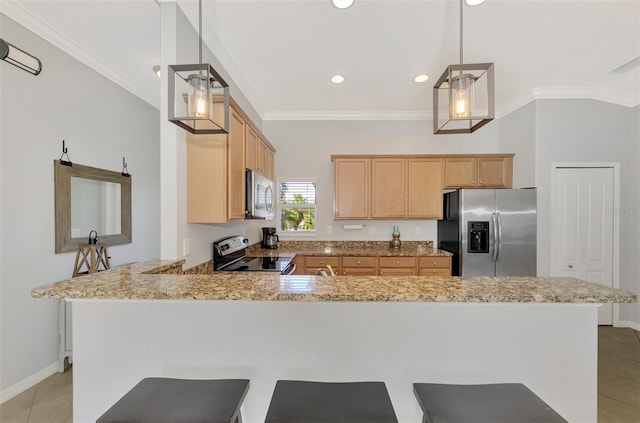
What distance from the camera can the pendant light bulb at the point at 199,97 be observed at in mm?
1472

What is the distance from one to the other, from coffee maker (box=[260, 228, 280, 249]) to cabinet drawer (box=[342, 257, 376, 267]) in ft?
3.61

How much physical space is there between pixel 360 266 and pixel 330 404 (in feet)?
9.24

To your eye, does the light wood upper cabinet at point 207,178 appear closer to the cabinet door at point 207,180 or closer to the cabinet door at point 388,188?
the cabinet door at point 207,180

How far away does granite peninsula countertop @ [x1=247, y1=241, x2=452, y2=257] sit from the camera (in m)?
3.78

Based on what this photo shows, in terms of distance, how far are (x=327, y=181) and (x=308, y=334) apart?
3.30 meters

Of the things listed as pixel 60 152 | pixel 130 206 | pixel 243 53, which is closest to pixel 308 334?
pixel 243 53

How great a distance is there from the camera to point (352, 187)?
13.4 ft

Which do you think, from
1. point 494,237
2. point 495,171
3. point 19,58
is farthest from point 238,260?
point 495,171

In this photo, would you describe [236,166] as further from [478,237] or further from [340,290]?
[478,237]

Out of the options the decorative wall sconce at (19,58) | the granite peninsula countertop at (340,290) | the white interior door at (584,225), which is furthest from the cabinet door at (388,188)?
the decorative wall sconce at (19,58)

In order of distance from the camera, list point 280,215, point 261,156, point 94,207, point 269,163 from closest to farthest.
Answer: point 94,207 → point 261,156 → point 269,163 → point 280,215

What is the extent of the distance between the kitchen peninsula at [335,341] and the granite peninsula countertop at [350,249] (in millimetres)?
2459

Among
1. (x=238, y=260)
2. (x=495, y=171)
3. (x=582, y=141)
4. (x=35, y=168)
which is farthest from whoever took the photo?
(x=495, y=171)

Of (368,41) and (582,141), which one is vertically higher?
(368,41)
